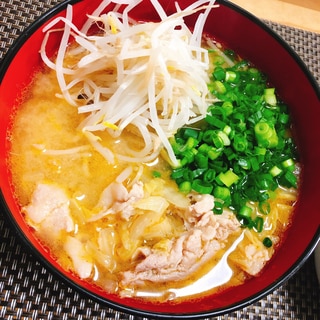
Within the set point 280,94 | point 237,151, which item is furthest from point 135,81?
point 280,94

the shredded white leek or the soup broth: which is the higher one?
the shredded white leek

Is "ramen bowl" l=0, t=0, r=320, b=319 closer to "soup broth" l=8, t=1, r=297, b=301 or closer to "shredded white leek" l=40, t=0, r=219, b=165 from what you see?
"soup broth" l=8, t=1, r=297, b=301

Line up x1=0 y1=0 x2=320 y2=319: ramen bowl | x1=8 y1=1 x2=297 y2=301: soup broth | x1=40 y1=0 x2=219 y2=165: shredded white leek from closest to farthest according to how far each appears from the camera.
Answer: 1. x1=0 y1=0 x2=320 y2=319: ramen bowl
2. x1=8 y1=1 x2=297 y2=301: soup broth
3. x1=40 y1=0 x2=219 y2=165: shredded white leek

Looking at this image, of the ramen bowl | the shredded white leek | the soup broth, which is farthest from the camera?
the shredded white leek

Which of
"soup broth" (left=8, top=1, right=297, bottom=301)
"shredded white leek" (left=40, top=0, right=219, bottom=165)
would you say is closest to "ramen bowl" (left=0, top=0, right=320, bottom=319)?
"soup broth" (left=8, top=1, right=297, bottom=301)

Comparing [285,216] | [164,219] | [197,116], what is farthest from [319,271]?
[197,116]

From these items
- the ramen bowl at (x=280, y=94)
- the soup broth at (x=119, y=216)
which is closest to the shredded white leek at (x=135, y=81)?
the soup broth at (x=119, y=216)
